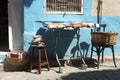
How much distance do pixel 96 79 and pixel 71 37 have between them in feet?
6.36

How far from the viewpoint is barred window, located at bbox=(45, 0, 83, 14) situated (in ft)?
32.9

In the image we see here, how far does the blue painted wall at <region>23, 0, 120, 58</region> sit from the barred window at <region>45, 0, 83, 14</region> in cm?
14

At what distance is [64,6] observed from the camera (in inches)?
401

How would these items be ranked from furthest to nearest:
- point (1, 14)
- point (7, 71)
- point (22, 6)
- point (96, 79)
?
1. point (1, 14)
2. point (22, 6)
3. point (7, 71)
4. point (96, 79)

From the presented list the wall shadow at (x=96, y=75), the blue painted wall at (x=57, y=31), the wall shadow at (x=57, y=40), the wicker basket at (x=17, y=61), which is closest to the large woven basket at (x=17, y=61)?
the wicker basket at (x=17, y=61)

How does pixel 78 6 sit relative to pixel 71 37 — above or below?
above

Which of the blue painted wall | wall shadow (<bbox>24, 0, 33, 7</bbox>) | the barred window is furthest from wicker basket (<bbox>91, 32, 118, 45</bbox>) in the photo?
wall shadow (<bbox>24, 0, 33, 7</bbox>)

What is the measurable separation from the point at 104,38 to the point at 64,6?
1.66 m

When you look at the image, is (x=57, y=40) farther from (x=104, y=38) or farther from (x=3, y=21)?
(x=3, y=21)

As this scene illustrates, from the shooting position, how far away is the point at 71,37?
10211 millimetres

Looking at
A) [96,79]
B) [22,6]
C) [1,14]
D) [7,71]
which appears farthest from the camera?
[1,14]

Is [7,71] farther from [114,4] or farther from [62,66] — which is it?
[114,4]

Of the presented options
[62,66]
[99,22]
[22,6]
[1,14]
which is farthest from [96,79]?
[1,14]

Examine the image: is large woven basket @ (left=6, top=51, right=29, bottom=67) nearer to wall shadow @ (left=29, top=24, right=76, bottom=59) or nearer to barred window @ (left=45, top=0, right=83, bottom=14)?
wall shadow @ (left=29, top=24, right=76, bottom=59)
